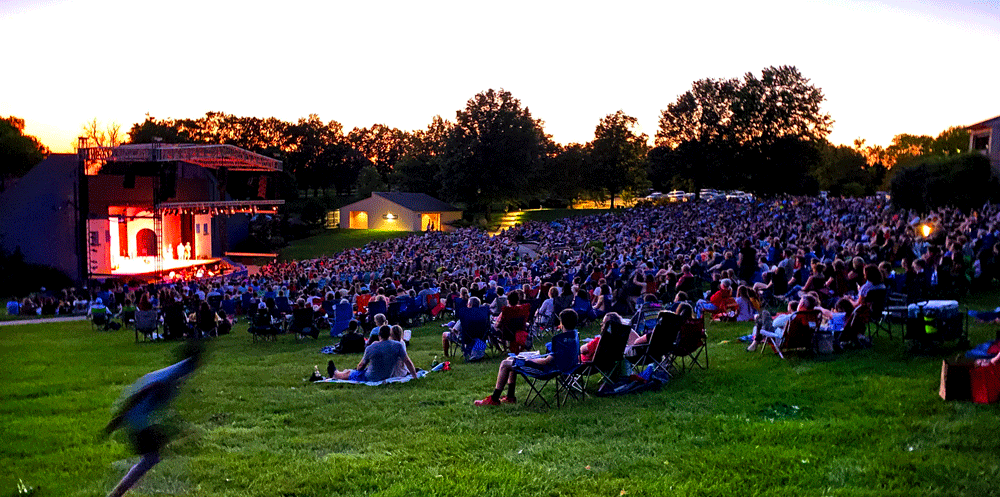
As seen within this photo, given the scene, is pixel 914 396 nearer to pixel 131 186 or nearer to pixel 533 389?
pixel 533 389

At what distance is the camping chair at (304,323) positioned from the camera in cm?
1337

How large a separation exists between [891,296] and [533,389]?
5696 millimetres

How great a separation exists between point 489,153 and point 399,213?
929 cm

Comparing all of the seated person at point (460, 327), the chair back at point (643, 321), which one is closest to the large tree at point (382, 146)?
the seated person at point (460, 327)

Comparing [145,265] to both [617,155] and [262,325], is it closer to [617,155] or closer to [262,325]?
[262,325]

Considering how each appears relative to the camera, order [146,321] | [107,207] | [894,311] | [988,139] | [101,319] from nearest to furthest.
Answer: [894,311], [146,321], [101,319], [107,207], [988,139]

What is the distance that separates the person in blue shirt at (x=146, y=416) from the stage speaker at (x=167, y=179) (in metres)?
31.5

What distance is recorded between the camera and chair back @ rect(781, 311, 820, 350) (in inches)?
310

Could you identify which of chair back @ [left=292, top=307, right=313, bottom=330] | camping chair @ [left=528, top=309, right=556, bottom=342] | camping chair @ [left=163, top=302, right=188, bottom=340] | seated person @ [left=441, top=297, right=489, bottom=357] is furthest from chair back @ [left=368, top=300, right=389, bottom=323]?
camping chair @ [left=163, top=302, right=188, bottom=340]

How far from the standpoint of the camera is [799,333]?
794cm

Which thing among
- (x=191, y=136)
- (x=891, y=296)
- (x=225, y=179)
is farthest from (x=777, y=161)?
(x=191, y=136)

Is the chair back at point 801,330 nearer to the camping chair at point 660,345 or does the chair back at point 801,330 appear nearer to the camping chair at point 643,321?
the camping chair at point 660,345

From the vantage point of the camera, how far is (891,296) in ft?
31.5

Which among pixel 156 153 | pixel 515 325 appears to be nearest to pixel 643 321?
pixel 515 325
